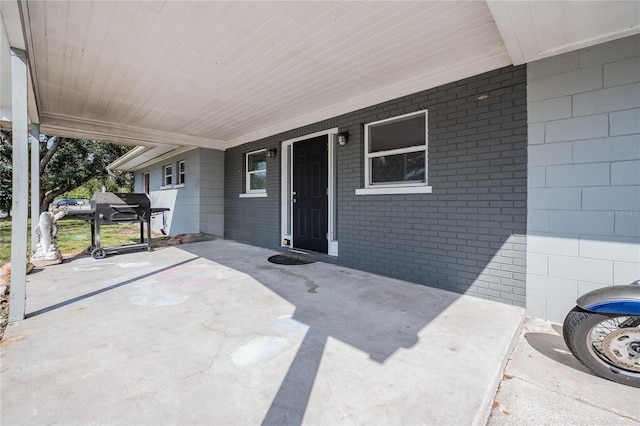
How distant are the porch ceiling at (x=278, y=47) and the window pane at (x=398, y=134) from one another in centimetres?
39

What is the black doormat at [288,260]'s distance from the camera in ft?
16.4

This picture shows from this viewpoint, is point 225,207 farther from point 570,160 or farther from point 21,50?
point 570,160

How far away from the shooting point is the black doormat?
16.4 ft

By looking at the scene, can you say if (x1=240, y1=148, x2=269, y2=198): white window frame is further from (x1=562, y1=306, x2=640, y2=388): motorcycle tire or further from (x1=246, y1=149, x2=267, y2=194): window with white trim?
(x1=562, y1=306, x2=640, y2=388): motorcycle tire

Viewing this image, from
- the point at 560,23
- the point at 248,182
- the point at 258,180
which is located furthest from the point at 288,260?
the point at 560,23

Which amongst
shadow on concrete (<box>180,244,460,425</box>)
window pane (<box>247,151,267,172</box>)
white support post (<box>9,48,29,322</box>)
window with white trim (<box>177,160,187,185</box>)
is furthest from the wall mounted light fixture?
window with white trim (<box>177,160,187,185</box>)

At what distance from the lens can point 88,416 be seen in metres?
1.48

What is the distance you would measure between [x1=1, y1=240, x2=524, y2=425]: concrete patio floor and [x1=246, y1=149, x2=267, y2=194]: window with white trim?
3.52m

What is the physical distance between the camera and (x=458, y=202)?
350 cm

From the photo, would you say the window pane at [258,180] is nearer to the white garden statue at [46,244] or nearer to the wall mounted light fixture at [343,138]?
the wall mounted light fixture at [343,138]

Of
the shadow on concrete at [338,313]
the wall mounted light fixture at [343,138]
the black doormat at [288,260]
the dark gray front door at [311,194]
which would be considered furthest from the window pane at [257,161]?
the shadow on concrete at [338,313]

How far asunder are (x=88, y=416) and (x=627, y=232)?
13.0ft

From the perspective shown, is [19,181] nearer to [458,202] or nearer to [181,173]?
[458,202]

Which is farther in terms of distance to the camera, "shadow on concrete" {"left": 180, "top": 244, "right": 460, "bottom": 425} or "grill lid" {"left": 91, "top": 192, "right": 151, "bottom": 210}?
"grill lid" {"left": 91, "top": 192, "right": 151, "bottom": 210}
